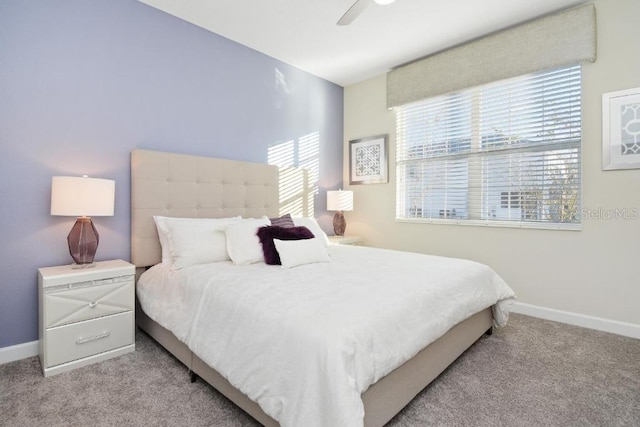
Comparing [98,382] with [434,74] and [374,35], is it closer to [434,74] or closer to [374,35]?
[374,35]

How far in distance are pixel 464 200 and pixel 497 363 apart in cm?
182

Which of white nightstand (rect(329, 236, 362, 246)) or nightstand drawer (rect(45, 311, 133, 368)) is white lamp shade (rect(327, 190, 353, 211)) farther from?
nightstand drawer (rect(45, 311, 133, 368))

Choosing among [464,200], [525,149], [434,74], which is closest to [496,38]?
[434,74]

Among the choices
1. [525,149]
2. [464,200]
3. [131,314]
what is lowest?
[131,314]

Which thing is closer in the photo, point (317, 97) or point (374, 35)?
point (374, 35)

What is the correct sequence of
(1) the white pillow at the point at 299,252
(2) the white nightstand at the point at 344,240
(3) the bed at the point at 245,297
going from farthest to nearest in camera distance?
(2) the white nightstand at the point at 344,240
(1) the white pillow at the point at 299,252
(3) the bed at the point at 245,297

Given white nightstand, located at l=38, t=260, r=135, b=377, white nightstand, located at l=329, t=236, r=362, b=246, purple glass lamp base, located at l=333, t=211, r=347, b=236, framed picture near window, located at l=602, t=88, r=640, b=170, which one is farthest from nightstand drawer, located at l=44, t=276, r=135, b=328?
framed picture near window, located at l=602, t=88, r=640, b=170

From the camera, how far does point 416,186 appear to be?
12.7 ft

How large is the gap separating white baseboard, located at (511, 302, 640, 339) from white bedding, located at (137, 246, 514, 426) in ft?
2.72

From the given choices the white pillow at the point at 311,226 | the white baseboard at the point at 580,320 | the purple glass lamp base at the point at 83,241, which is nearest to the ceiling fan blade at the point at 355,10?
the white pillow at the point at 311,226

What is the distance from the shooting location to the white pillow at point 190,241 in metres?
2.32

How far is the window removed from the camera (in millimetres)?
2818

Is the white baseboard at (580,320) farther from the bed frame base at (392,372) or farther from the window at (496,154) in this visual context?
the bed frame base at (392,372)

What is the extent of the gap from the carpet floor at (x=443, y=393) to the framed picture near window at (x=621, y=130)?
4.63 feet
